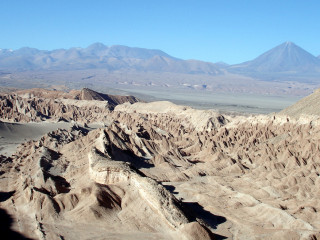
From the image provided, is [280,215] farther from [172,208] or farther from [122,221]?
[122,221]

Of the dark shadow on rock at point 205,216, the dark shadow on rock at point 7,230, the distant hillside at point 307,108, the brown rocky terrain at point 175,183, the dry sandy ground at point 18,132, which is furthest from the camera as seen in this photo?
the distant hillside at point 307,108

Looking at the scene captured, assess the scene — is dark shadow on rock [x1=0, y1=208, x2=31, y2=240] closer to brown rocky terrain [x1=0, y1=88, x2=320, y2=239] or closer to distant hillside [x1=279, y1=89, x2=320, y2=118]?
brown rocky terrain [x1=0, y1=88, x2=320, y2=239]

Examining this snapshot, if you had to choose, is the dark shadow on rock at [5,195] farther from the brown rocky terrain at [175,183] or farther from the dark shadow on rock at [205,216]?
the dark shadow on rock at [205,216]

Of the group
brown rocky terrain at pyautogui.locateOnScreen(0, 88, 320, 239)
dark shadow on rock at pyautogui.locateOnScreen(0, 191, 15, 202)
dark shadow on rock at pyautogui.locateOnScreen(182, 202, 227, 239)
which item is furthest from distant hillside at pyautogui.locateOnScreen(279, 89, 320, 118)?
dark shadow on rock at pyautogui.locateOnScreen(0, 191, 15, 202)

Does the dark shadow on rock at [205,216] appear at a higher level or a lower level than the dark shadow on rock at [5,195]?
higher

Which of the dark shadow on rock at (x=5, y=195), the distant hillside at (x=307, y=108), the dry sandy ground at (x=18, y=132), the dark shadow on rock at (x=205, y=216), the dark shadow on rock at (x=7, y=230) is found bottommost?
the dry sandy ground at (x=18, y=132)

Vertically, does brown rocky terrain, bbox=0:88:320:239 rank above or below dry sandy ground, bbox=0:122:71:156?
above

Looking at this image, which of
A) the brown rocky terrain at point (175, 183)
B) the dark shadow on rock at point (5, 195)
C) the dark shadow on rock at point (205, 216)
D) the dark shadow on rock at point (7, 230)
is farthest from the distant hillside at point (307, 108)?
the dark shadow on rock at point (7, 230)

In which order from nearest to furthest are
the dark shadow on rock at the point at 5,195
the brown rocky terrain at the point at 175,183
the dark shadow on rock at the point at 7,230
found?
the dark shadow on rock at the point at 7,230, the brown rocky terrain at the point at 175,183, the dark shadow on rock at the point at 5,195

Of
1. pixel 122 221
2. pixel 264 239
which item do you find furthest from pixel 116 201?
pixel 264 239
